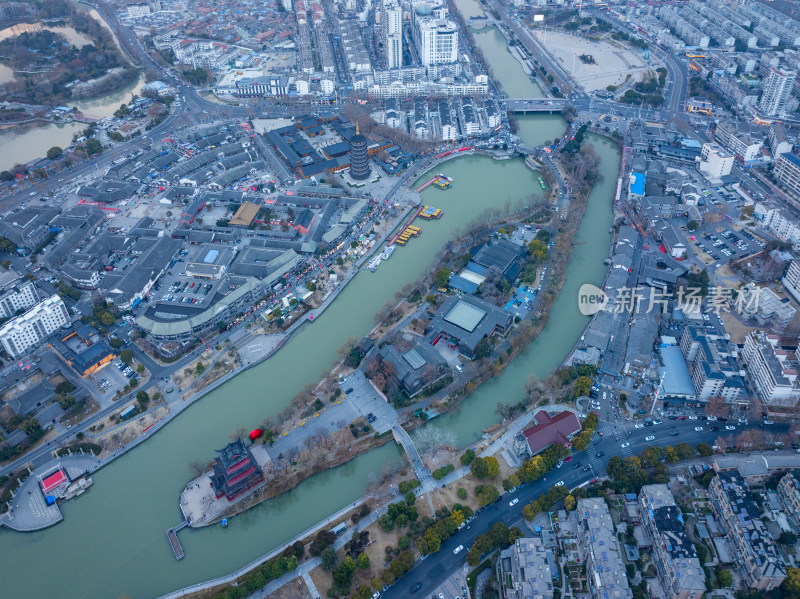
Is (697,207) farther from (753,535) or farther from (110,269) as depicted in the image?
(110,269)

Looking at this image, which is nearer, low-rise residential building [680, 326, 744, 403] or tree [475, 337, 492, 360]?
low-rise residential building [680, 326, 744, 403]

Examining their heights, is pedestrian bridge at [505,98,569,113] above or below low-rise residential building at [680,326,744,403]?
above

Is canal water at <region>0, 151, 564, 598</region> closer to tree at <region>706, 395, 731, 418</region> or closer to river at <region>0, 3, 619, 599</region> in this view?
river at <region>0, 3, 619, 599</region>

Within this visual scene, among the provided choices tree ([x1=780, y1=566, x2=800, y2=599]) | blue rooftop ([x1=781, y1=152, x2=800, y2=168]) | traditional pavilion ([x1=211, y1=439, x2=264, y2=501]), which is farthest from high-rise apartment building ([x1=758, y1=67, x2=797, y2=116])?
traditional pavilion ([x1=211, y1=439, x2=264, y2=501])

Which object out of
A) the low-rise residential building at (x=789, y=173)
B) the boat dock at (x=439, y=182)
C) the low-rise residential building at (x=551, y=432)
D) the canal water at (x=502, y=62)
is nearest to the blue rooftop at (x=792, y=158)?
the low-rise residential building at (x=789, y=173)

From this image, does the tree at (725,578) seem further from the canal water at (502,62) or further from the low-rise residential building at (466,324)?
the canal water at (502,62)

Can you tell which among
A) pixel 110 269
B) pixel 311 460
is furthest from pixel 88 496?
pixel 110 269
